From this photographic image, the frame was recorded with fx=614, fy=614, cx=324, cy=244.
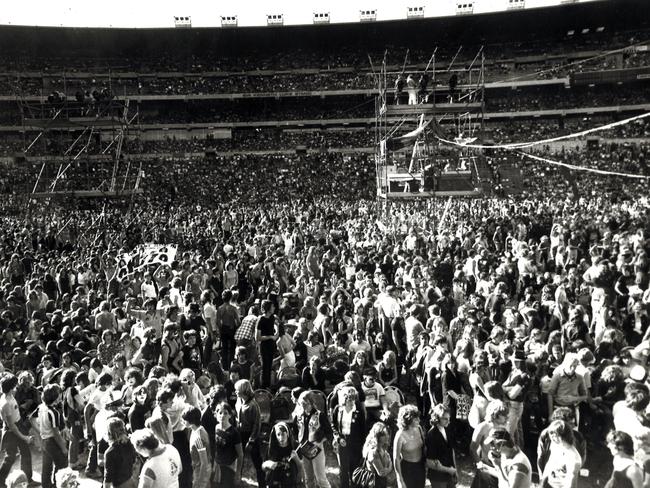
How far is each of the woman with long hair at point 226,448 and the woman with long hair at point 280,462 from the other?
1.81ft

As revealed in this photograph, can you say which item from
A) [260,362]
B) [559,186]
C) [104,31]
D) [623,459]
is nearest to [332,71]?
[104,31]

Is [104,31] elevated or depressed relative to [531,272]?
elevated

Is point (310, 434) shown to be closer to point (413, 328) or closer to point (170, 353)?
point (170, 353)

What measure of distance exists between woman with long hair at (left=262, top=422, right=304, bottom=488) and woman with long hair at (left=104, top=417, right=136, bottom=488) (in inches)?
43.5

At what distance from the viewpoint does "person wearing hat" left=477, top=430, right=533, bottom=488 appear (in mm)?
4238


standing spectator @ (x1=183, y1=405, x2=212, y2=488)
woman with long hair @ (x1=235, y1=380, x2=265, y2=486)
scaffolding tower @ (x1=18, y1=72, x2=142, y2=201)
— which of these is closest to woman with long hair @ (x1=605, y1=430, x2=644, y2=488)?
woman with long hair @ (x1=235, y1=380, x2=265, y2=486)

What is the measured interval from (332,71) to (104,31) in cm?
1637

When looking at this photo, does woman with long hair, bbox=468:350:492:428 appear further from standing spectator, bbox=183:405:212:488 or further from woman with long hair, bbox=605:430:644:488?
standing spectator, bbox=183:405:212:488

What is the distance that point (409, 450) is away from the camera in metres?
4.87

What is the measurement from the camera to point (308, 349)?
25.3 ft

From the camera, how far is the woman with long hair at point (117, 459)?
457cm

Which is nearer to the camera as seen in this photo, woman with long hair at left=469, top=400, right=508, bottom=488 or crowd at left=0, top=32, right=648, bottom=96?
woman with long hair at left=469, top=400, right=508, bottom=488

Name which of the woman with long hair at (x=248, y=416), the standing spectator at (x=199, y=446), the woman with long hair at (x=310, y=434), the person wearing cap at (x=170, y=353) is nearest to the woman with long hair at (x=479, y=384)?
the woman with long hair at (x=310, y=434)

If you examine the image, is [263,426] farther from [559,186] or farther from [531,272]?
[559,186]
